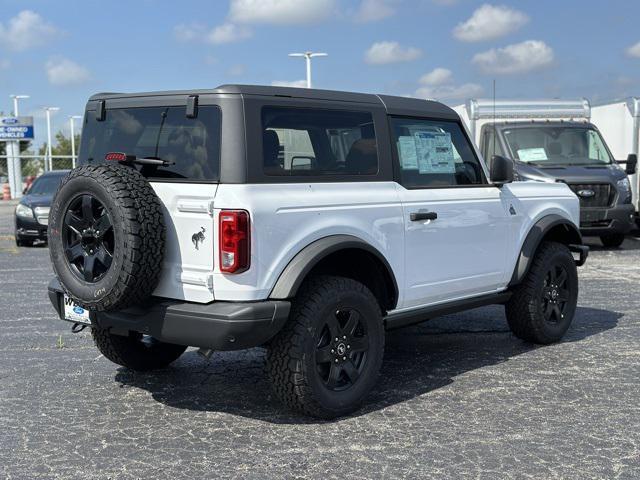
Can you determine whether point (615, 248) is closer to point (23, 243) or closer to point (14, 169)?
point (23, 243)

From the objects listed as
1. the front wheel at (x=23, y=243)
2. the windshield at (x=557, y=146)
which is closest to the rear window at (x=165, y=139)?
the windshield at (x=557, y=146)

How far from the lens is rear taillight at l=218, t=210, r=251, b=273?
3951mm

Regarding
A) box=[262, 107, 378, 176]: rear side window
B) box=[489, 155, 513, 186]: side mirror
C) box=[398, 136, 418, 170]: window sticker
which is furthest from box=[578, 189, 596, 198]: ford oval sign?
box=[262, 107, 378, 176]: rear side window

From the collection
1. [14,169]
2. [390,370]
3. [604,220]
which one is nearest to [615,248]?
[604,220]

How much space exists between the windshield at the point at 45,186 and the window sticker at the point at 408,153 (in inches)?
431

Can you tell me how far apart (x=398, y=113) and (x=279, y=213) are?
1408mm

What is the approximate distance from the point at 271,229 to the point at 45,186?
12.1m

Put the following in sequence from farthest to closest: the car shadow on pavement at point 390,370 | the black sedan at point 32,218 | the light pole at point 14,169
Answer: the light pole at point 14,169 < the black sedan at point 32,218 < the car shadow on pavement at point 390,370

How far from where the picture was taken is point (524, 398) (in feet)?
15.8

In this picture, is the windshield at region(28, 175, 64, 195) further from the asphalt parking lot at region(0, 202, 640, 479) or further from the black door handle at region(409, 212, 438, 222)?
the black door handle at region(409, 212, 438, 222)

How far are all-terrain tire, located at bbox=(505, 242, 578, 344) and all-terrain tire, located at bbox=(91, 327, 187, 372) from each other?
265cm

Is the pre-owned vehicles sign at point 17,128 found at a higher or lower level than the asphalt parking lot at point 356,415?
higher

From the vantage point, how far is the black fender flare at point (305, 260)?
4.12m

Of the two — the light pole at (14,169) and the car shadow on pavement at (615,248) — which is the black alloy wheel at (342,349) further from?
the light pole at (14,169)
